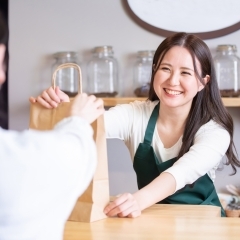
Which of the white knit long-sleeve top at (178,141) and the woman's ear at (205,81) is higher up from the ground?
the woman's ear at (205,81)

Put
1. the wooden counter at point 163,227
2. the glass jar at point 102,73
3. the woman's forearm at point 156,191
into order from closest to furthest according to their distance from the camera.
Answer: the wooden counter at point 163,227 → the woman's forearm at point 156,191 → the glass jar at point 102,73

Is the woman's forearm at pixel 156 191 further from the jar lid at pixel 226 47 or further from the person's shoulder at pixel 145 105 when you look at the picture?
the jar lid at pixel 226 47

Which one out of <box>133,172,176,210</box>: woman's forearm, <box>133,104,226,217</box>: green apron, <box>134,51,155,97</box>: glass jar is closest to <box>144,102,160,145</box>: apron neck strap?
<box>133,104,226,217</box>: green apron

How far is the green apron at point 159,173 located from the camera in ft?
5.77

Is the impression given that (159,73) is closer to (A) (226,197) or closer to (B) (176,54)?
(B) (176,54)

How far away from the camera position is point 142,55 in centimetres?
285

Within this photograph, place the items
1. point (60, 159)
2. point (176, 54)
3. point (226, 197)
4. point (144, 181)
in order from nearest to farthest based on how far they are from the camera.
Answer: point (60, 159)
point (176, 54)
point (144, 181)
point (226, 197)

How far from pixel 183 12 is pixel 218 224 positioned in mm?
1716

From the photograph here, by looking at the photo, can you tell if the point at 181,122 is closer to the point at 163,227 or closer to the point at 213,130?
the point at 213,130

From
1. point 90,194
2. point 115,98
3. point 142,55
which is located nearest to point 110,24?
point 142,55

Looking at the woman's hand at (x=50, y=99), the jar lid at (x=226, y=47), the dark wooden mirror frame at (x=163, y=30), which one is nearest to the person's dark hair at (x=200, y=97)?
the woman's hand at (x=50, y=99)

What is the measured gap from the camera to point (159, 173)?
182 cm

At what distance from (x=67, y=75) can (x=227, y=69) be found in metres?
0.84

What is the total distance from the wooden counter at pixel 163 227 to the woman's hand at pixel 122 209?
18 millimetres
